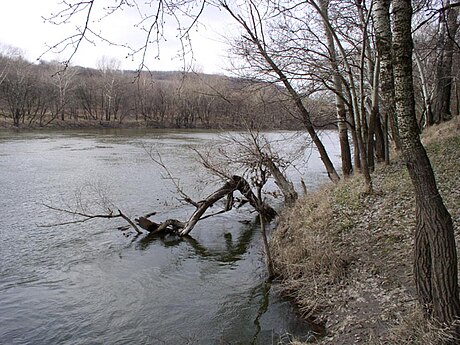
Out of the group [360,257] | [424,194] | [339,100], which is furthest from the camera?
[339,100]

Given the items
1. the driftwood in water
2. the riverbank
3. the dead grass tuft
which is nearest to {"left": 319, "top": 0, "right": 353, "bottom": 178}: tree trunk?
the riverbank

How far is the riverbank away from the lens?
5.75 metres

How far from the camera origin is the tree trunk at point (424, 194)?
4.31m

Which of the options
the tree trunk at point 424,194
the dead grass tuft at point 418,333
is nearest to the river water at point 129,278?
the dead grass tuft at point 418,333

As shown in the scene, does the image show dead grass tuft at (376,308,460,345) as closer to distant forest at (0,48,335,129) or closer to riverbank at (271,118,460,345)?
riverbank at (271,118,460,345)

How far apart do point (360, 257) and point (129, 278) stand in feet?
17.1

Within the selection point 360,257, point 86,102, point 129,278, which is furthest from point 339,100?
point 86,102

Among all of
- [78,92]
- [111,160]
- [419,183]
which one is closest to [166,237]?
[419,183]

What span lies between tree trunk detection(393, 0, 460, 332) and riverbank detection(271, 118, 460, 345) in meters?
0.46

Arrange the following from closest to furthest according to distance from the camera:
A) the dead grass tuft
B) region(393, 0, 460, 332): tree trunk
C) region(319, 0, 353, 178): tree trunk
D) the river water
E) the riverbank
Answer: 1. region(393, 0, 460, 332): tree trunk
2. the dead grass tuft
3. the riverbank
4. the river water
5. region(319, 0, 353, 178): tree trunk

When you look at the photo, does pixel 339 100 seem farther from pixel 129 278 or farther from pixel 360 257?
pixel 129 278

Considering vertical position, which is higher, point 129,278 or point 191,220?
point 191,220

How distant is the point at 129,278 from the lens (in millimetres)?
9555

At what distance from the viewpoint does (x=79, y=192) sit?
56.4 ft
